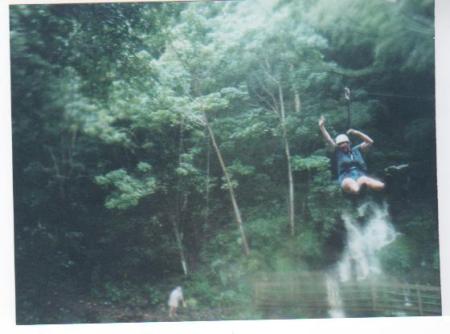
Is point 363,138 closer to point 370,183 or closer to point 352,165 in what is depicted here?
point 352,165

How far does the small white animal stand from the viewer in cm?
320

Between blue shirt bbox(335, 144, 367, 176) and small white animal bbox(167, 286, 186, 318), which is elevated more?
blue shirt bbox(335, 144, 367, 176)

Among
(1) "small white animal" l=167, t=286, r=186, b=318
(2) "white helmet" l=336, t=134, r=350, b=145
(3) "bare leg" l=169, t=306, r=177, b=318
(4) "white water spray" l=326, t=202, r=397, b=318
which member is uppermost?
(2) "white helmet" l=336, t=134, r=350, b=145

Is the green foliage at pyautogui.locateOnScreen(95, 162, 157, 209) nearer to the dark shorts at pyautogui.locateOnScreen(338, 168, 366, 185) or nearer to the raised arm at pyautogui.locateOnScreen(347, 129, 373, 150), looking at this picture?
the dark shorts at pyautogui.locateOnScreen(338, 168, 366, 185)

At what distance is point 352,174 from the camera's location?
3.29 meters

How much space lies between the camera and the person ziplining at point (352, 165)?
10.8 ft

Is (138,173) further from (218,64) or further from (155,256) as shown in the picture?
→ (218,64)

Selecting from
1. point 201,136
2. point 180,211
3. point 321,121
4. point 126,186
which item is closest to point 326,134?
point 321,121

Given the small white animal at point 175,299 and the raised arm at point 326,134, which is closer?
the small white animal at point 175,299

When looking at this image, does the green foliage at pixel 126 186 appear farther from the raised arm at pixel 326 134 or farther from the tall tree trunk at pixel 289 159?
the raised arm at pixel 326 134

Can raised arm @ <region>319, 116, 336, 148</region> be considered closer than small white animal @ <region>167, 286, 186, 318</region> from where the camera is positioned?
No

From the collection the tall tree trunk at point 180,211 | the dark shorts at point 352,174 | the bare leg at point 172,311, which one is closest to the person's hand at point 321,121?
the dark shorts at point 352,174

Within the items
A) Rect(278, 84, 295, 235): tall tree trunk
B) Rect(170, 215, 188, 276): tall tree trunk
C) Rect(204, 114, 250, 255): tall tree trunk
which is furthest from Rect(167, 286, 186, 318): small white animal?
Rect(278, 84, 295, 235): tall tree trunk

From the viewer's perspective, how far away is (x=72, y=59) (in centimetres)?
324
